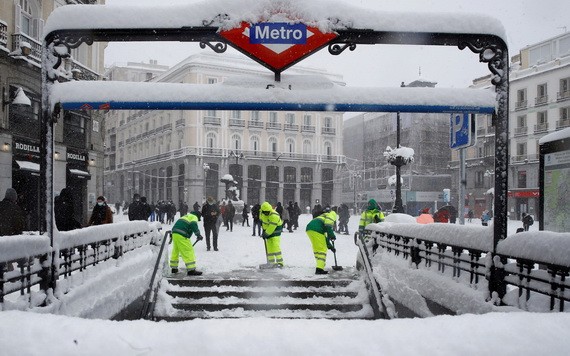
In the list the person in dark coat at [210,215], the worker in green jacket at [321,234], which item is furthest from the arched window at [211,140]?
the worker in green jacket at [321,234]

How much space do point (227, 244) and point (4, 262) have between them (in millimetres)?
15064

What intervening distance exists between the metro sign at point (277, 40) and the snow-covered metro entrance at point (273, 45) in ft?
0.07

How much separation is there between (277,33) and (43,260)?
3.09 metres

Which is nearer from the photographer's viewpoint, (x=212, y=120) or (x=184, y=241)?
(x=184, y=241)

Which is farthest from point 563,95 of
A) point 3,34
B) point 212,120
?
point 3,34

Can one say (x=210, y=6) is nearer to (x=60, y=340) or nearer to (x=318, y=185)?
(x=60, y=340)

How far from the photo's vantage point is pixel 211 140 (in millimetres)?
58312

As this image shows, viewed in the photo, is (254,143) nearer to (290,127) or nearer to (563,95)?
(290,127)

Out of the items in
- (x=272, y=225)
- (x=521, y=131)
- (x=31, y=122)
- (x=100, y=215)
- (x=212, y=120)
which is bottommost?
(x=272, y=225)

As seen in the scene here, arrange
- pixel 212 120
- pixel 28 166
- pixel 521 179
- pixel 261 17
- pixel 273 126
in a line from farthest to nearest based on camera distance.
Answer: pixel 273 126
pixel 212 120
pixel 521 179
pixel 28 166
pixel 261 17

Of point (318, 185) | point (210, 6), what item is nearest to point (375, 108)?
point (210, 6)

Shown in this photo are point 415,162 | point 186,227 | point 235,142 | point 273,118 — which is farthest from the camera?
point 415,162

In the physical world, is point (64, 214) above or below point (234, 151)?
below

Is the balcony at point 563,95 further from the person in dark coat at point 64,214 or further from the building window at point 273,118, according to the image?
the person in dark coat at point 64,214
